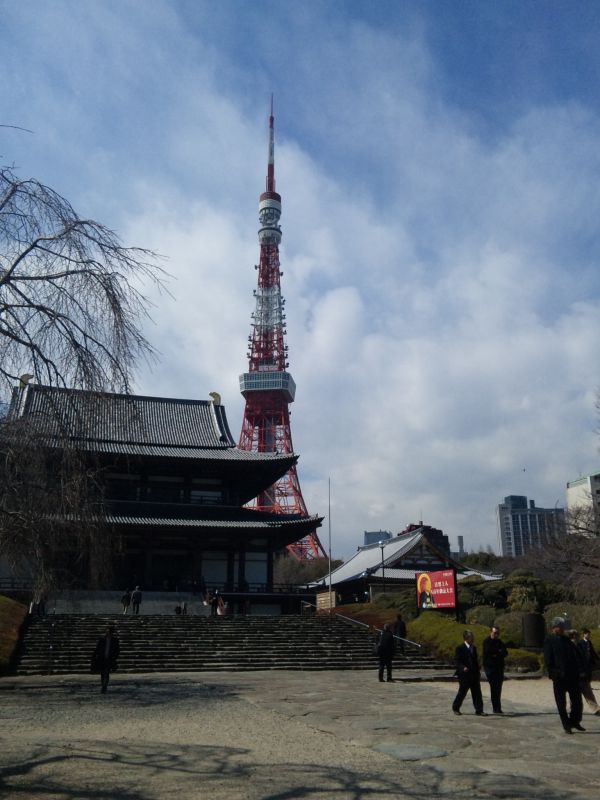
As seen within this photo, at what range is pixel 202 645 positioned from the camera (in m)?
20.0

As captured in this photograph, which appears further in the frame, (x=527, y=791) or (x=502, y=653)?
(x=502, y=653)

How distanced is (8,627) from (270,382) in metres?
48.6

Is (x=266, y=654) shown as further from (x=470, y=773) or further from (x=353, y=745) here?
(x=470, y=773)

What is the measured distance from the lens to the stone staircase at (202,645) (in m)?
17.8

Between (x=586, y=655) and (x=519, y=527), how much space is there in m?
123

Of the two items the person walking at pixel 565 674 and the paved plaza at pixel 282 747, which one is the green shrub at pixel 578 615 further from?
the person walking at pixel 565 674

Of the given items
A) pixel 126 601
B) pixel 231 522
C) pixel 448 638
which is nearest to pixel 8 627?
pixel 126 601

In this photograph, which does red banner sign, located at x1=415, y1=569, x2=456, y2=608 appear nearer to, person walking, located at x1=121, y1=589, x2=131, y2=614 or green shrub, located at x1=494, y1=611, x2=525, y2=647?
green shrub, located at x1=494, y1=611, x2=525, y2=647

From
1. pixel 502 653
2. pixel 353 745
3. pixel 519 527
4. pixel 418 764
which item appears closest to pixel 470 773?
pixel 418 764

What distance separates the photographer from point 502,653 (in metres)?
9.91

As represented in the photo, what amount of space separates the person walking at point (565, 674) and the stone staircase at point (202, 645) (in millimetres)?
10179

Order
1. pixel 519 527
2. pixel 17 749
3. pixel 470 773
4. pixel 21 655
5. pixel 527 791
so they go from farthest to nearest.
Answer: pixel 519 527 → pixel 21 655 → pixel 17 749 → pixel 470 773 → pixel 527 791

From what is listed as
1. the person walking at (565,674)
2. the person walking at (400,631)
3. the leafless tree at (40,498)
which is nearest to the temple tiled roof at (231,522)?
the person walking at (400,631)

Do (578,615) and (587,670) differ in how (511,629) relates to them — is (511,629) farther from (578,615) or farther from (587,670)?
(587,670)
